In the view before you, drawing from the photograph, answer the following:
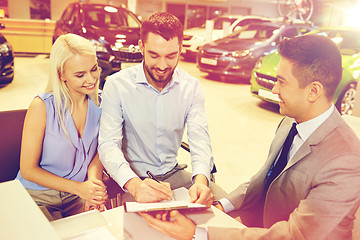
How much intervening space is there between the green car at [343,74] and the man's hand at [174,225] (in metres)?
4.05

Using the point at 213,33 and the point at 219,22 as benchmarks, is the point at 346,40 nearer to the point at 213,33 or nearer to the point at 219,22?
the point at 213,33

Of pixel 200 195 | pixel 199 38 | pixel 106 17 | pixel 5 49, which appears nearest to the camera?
pixel 200 195

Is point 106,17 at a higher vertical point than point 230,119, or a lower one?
higher

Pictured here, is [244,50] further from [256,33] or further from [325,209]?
[325,209]

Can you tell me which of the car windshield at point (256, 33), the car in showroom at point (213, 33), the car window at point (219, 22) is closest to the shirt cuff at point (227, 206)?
the car windshield at point (256, 33)

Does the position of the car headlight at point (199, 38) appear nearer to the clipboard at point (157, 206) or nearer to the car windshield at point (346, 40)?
the car windshield at point (346, 40)

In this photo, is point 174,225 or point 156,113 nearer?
point 174,225

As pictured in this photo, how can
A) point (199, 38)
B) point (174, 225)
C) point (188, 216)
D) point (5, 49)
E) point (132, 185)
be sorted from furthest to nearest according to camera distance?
point (199, 38) → point (5, 49) → point (132, 185) → point (188, 216) → point (174, 225)

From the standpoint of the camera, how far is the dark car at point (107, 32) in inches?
222

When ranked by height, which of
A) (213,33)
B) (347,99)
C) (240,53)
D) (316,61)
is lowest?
(347,99)

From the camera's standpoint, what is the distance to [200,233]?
45.4 inches

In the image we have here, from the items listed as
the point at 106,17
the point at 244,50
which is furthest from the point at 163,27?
the point at 244,50

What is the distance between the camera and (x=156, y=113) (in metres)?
1.90

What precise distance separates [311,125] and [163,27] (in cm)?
86
